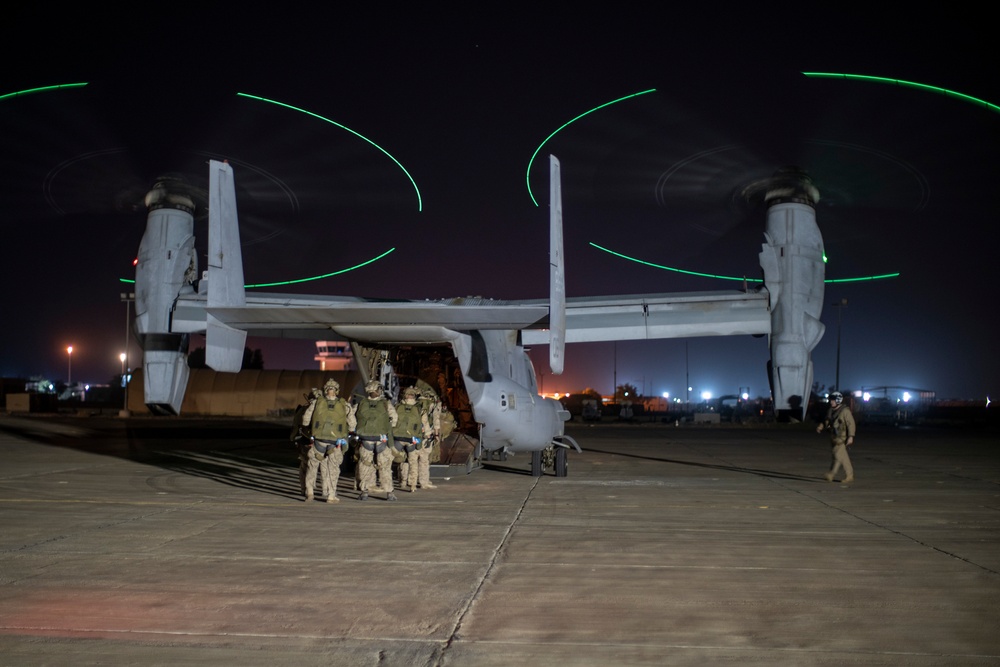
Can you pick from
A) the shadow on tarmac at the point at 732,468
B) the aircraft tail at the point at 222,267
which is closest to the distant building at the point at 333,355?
the shadow on tarmac at the point at 732,468

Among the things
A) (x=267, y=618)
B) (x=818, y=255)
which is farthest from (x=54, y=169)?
(x=818, y=255)

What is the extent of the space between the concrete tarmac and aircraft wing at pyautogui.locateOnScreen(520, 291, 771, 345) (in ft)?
8.53

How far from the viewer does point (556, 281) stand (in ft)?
31.5

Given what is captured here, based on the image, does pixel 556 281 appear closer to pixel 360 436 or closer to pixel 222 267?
pixel 360 436

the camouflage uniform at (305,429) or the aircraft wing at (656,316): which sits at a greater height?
the aircraft wing at (656,316)

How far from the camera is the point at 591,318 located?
13133 millimetres

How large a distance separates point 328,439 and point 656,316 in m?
5.56

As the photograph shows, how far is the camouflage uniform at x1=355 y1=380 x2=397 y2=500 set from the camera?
1154cm

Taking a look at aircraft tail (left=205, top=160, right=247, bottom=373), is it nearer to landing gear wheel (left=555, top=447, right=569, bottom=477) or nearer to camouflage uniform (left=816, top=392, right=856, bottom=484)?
landing gear wheel (left=555, top=447, right=569, bottom=477)

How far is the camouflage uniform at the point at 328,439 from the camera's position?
11.2m

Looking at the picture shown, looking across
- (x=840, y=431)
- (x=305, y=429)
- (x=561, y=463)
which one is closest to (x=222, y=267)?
(x=305, y=429)

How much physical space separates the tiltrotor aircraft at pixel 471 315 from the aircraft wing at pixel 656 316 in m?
0.02

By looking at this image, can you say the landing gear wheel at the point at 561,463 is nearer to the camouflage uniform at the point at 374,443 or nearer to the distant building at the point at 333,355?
the camouflage uniform at the point at 374,443

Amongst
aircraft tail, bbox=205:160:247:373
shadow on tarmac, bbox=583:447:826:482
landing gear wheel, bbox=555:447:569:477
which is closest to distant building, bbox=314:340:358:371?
shadow on tarmac, bbox=583:447:826:482
